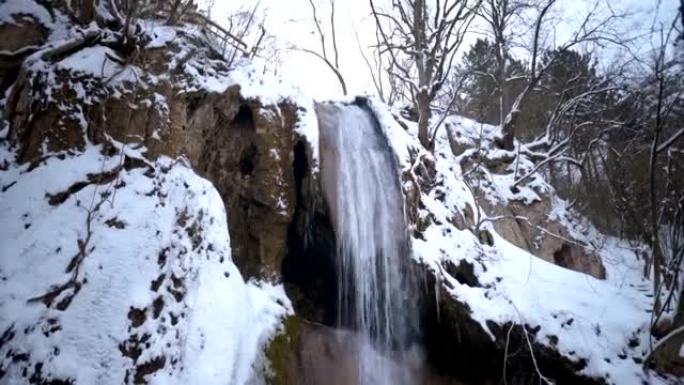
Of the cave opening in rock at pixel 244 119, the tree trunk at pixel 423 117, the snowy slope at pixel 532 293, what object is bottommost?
the snowy slope at pixel 532 293

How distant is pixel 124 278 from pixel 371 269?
11.1 ft

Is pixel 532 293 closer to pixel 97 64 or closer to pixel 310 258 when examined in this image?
pixel 310 258

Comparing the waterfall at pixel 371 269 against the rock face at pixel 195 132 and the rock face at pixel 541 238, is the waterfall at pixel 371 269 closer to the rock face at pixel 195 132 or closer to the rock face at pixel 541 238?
the rock face at pixel 195 132

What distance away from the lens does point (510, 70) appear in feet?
46.6

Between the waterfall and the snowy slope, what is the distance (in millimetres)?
450

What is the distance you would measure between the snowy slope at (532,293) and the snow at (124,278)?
2.85 meters

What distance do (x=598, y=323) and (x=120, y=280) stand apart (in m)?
6.01

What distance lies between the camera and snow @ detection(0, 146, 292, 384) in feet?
11.1

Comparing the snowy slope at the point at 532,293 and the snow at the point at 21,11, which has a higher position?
the snow at the point at 21,11

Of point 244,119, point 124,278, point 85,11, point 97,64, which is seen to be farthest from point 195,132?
point 124,278

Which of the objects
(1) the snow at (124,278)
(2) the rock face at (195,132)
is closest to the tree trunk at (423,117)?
(2) the rock face at (195,132)

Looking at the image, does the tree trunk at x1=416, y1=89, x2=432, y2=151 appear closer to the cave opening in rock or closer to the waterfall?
the waterfall

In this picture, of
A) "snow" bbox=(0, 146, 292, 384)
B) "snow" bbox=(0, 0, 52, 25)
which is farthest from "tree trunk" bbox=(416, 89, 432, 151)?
"snow" bbox=(0, 0, 52, 25)

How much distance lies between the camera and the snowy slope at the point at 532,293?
5.33 m
